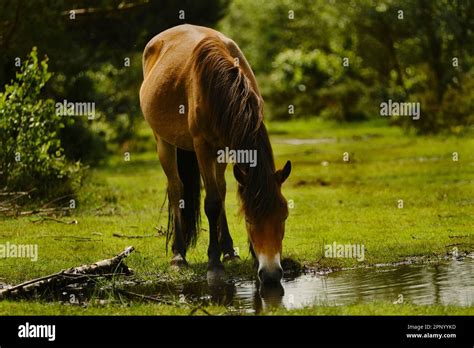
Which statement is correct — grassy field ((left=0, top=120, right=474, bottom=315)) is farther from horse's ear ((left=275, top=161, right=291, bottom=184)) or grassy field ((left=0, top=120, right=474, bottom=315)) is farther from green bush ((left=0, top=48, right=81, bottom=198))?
horse's ear ((left=275, top=161, right=291, bottom=184))

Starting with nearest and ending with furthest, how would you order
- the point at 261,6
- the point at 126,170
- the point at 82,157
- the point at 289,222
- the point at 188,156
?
the point at 188,156 < the point at 289,222 < the point at 82,157 < the point at 126,170 < the point at 261,6

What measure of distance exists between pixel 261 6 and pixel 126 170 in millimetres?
19402

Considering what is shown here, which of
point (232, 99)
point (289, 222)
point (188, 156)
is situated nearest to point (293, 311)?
point (232, 99)

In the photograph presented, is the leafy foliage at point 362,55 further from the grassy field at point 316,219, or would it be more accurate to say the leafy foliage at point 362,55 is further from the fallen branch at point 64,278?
the fallen branch at point 64,278

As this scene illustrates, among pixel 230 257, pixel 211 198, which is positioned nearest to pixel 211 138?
pixel 211 198

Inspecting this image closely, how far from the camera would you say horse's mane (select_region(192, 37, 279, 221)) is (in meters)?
8.81

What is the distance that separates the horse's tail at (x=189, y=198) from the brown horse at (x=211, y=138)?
0.04ft

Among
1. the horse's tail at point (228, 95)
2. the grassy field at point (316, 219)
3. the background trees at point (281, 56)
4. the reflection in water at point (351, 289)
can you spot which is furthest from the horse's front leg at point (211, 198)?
the background trees at point (281, 56)

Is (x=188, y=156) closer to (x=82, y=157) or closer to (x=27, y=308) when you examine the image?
(x=27, y=308)

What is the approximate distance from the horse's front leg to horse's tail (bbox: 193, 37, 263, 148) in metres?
0.48

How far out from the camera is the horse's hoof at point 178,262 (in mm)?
10530

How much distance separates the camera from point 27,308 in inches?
338

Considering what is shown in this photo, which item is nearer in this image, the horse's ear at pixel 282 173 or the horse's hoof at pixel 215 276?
the horse's ear at pixel 282 173
